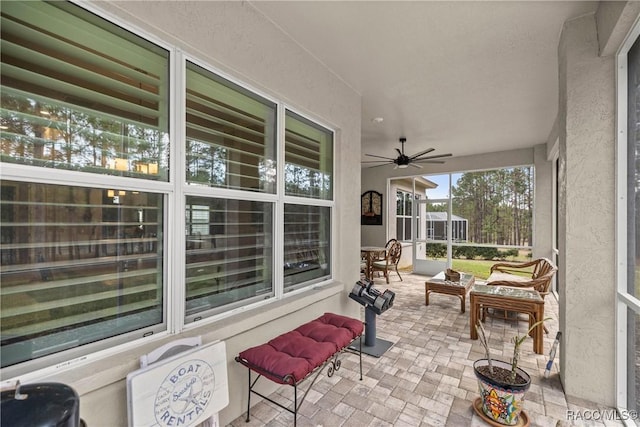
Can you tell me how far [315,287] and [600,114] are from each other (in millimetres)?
2641

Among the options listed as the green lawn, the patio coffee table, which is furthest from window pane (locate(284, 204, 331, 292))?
the green lawn

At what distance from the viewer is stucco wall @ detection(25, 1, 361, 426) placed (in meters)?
1.33

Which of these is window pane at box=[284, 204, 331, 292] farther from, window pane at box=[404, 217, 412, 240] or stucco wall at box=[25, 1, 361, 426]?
window pane at box=[404, 217, 412, 240]

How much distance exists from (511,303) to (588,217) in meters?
1.35

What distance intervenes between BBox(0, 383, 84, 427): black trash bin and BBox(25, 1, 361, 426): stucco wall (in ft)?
1.18

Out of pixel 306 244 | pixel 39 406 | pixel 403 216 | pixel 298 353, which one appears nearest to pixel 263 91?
pixel 306 244

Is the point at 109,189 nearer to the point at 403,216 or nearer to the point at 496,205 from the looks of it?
the point at 496,205

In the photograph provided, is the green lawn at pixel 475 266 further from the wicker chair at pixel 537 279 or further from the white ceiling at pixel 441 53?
the white ceiling at pixel 441 53

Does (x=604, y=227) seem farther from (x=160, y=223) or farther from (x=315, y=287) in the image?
(x=160, y=223)

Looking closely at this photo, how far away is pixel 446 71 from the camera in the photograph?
299 cm

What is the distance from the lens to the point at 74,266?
4.31 ft

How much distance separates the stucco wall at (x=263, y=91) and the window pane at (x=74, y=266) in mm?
160

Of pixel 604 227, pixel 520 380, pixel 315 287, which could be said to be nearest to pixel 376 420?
pixel 520 380

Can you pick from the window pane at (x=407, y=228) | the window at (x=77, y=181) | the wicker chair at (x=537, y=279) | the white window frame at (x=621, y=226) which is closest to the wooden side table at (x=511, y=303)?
the wicker chair at (x=537, y=279)
